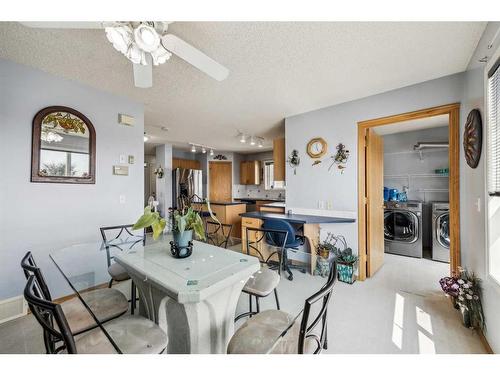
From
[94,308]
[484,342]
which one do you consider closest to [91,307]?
[94,308]

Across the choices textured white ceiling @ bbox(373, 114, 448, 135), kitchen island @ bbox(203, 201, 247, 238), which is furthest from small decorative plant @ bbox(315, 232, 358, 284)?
textured white ceiling @ bbox(373, 114, 448, 135)

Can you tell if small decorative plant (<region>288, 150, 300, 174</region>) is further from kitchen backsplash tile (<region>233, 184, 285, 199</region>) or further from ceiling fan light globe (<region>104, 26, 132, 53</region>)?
kitchen backsplash tile (<region>233, 184, 285, 199</region>)

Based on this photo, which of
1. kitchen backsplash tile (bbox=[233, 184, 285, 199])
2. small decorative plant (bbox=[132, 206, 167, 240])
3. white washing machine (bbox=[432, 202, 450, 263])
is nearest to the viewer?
small decorative plant (bbox=[132, 206, 167, 240])

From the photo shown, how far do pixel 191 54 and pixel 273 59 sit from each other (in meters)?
0.84

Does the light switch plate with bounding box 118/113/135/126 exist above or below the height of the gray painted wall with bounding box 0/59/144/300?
above

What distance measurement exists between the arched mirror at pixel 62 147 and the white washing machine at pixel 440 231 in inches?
202

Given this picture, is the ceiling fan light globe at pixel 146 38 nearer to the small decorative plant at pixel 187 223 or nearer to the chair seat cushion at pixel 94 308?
the small decorative plant at pixel 187 223

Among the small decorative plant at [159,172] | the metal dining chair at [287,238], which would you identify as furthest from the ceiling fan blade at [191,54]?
the small decorative plant at [159,172]

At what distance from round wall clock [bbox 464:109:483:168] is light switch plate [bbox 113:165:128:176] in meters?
3.54

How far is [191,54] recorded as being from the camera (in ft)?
4.46

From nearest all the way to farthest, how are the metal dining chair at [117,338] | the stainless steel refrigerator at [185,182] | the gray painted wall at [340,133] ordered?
the metal dining chair at [117,338] < the gray painted wall at [340,133] < the stainless steel refrigerator at [185,182]

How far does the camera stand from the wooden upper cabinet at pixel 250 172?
6.83 meters

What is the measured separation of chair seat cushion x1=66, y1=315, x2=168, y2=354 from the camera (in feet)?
3.23
